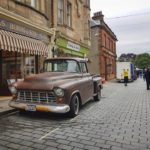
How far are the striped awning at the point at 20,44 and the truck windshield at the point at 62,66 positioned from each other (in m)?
2.34

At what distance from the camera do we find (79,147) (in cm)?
513

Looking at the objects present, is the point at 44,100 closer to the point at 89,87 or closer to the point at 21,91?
the point at 21,91

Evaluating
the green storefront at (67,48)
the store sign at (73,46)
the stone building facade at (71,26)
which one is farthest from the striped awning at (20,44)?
the store sign at (73,46)

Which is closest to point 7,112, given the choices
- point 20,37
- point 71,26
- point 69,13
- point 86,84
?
point 86,84

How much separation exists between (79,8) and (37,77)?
56.3 feet

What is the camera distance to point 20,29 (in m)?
12.7

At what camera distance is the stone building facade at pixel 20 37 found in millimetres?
11369

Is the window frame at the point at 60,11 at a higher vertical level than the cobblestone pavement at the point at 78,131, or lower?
higher

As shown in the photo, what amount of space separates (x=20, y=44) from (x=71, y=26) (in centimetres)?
1006

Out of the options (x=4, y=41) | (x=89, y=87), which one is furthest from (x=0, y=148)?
(x=4, y=41)

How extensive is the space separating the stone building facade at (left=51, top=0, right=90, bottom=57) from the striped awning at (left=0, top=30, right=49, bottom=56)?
288 cm

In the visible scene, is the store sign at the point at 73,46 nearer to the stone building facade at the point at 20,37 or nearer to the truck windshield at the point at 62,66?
the stone building facade at the point at 20,37

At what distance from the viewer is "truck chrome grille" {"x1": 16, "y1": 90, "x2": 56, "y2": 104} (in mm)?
7547

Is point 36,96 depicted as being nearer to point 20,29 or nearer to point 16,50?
point 16,50
